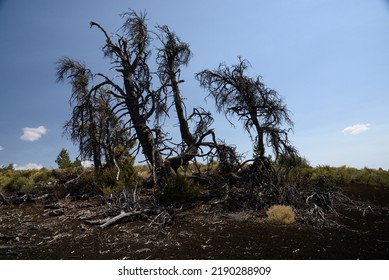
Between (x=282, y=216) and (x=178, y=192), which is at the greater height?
(x=178, y=192)

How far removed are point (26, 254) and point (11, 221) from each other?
3.92 meters

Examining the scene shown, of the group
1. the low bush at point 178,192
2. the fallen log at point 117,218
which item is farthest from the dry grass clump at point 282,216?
the fallen log at point 117,218

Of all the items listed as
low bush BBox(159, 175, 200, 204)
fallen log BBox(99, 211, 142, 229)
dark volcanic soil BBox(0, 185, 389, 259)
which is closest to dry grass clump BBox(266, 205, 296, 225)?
Answer: dark volcanic soil BBox(0, 185, 389, 259)

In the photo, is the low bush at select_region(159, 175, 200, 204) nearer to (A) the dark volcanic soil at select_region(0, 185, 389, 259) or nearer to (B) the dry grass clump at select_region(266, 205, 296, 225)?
(A) the dark volcanic soil at select_region(0, 185, 389, 259)

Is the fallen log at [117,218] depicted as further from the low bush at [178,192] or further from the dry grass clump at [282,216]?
the dry grass clump at [282,216]

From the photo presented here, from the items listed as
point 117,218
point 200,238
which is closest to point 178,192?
point 117,218

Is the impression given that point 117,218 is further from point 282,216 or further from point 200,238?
point 282,216

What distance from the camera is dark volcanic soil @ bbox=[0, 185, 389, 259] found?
634cm

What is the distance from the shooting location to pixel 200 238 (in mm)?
7391

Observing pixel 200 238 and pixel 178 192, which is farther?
pixel 178 192

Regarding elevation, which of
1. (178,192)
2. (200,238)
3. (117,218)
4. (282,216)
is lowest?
(200,238)

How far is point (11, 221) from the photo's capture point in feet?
33.0
